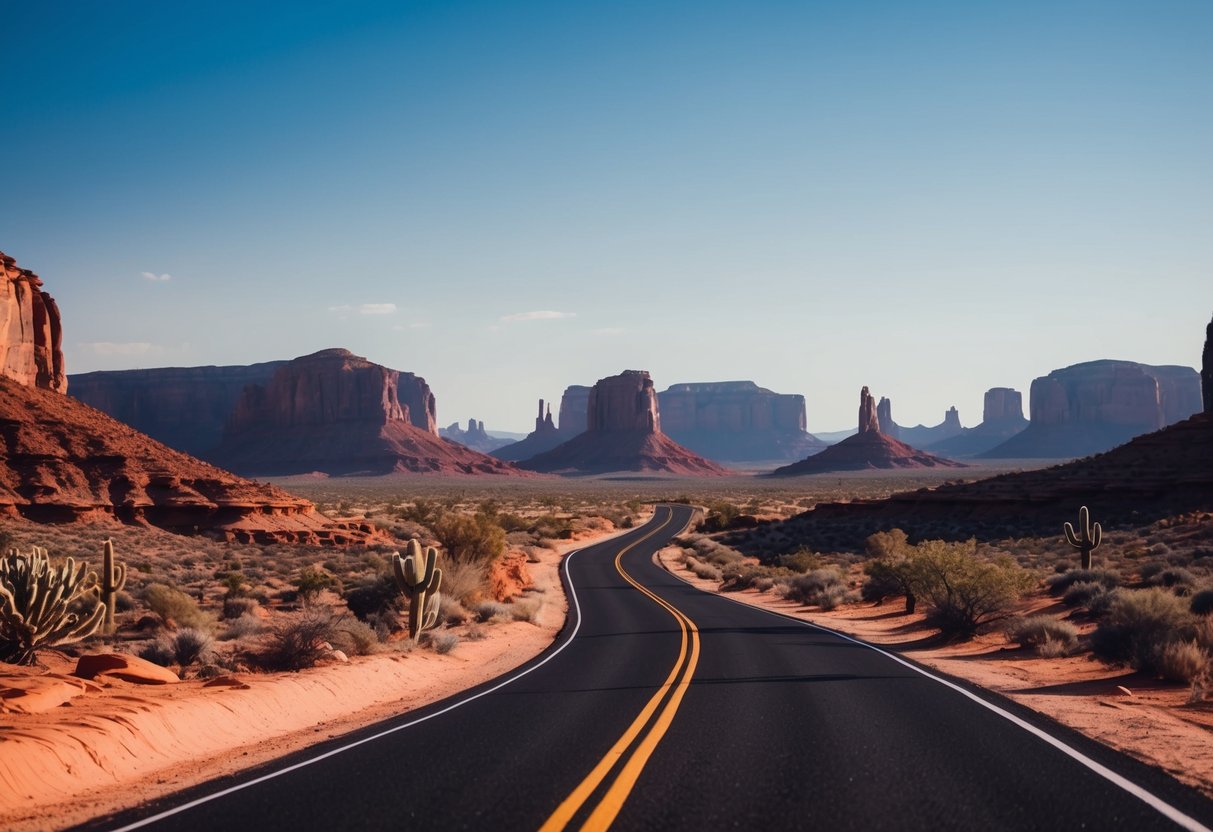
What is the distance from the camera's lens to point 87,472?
43.6m

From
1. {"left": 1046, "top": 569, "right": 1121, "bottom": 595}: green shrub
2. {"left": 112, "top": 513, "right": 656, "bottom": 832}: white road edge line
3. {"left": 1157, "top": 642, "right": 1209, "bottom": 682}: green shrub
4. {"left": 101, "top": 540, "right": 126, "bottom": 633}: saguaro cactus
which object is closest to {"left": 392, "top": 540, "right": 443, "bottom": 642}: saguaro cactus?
{"left": 112, "top": 513, "right": 656, "bottom": 832}: white road edge line

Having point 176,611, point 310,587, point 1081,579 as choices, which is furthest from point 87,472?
point 1081,579

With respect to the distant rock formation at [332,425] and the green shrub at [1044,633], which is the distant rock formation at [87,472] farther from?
the distant rock formation at [332,425]

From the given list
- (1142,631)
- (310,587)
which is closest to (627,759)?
(1142,631)

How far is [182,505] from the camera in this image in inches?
1751

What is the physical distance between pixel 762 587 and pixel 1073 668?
2046cm

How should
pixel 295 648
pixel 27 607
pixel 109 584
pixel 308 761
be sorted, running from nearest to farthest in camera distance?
pixel 308 761 < pixel 27 607 < pixel 295 648 < pixel 109 584

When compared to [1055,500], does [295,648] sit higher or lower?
lower

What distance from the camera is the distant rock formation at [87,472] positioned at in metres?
41.3

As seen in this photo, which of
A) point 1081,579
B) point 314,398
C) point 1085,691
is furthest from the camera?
point 314,398

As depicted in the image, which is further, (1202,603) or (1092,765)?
(1202,603)

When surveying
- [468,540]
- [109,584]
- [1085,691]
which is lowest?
[1085,691]

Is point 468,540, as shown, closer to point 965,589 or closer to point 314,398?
point 965,589

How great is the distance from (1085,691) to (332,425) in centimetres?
18617
